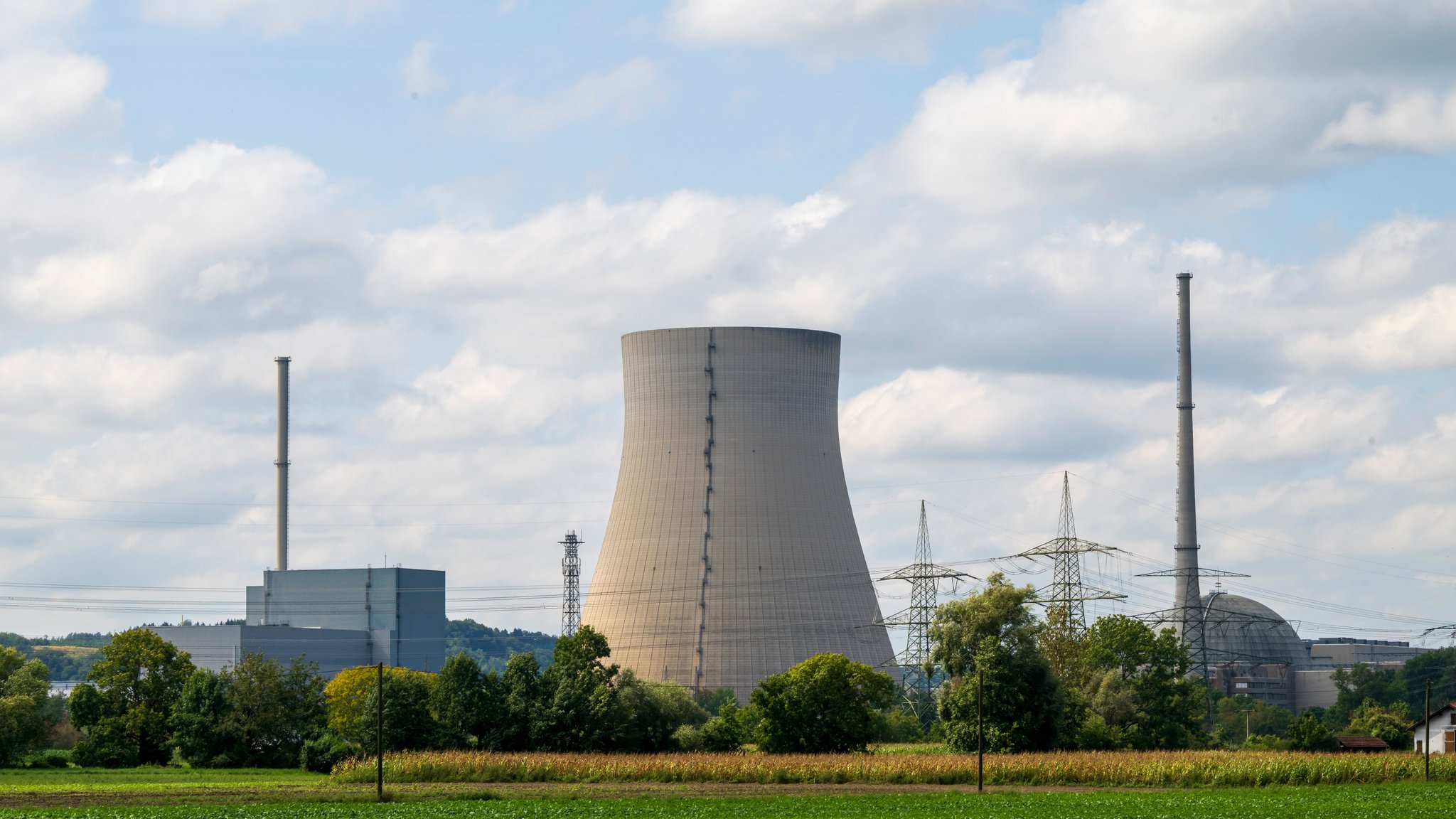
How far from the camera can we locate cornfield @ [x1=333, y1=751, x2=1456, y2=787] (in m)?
28.8

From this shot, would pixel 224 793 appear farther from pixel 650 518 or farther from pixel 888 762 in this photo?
pixel 650 518

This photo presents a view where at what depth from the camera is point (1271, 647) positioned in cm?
7938

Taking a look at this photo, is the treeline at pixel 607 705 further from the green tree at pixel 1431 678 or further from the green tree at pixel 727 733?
the green tree at pixel 1431 678

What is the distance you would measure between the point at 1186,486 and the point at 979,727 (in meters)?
34.7

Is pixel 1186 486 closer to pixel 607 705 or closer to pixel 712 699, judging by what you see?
pixel 712 699

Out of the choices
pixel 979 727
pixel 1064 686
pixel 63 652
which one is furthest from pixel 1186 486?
pixel 63 652

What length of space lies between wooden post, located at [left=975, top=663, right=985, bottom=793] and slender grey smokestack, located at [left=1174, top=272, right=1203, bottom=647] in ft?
90.0

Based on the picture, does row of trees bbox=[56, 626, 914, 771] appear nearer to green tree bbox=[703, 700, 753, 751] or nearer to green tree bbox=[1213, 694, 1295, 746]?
green tree bbox=[703, 700, 753, 751]

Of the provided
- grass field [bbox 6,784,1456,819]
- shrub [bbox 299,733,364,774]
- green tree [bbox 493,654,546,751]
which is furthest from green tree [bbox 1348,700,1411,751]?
shrub [bbox 299,733,364,774]

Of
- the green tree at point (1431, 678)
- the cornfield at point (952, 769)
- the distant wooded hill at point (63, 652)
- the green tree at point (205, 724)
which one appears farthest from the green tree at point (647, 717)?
the distant wooded hill at point (63, 652)

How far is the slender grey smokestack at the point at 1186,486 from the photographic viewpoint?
61656 mm

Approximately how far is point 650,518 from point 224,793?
21.0 m

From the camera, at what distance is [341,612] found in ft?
240

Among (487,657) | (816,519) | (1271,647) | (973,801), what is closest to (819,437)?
(816,519)
